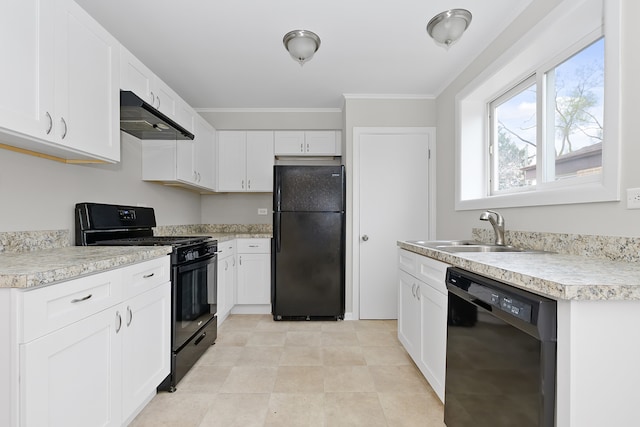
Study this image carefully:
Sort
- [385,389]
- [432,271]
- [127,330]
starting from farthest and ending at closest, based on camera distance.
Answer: [385,389], [432,271], [127,330]

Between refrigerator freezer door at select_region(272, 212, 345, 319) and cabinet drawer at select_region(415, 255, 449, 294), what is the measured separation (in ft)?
4.29

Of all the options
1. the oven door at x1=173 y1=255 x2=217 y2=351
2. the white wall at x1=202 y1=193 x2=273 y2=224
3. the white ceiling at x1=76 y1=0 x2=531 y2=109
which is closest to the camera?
the white ceiling at x1=76 y1=0 x2=531 y2=109

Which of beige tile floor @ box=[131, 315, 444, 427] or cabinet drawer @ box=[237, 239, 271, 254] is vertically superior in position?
cabinet drawer @ box=[237, 239, 271, 254]

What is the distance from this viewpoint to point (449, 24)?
1793 mm

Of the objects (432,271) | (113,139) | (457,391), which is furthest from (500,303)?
(113,139)

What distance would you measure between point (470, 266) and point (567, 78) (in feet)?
4.61

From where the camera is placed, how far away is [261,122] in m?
3.89

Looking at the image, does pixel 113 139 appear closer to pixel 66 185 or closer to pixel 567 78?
pixel 66 185

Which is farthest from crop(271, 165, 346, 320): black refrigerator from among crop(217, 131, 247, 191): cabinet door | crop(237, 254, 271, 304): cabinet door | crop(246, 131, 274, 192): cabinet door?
crop(217, 131, 247, 191): cabinet door

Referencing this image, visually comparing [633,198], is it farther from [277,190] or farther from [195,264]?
[277,190]

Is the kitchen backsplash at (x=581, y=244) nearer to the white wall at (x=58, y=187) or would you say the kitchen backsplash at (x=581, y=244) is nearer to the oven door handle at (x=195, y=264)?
the oven door handle at (x=195, y=264)

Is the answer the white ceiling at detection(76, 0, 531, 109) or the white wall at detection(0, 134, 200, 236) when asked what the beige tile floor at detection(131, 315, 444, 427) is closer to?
the white wall at detection(0, 134, 200, 236)

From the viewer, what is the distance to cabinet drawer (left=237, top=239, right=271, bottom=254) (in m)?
3.49

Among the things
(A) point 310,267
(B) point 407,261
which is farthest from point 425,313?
(A) point 310,267
